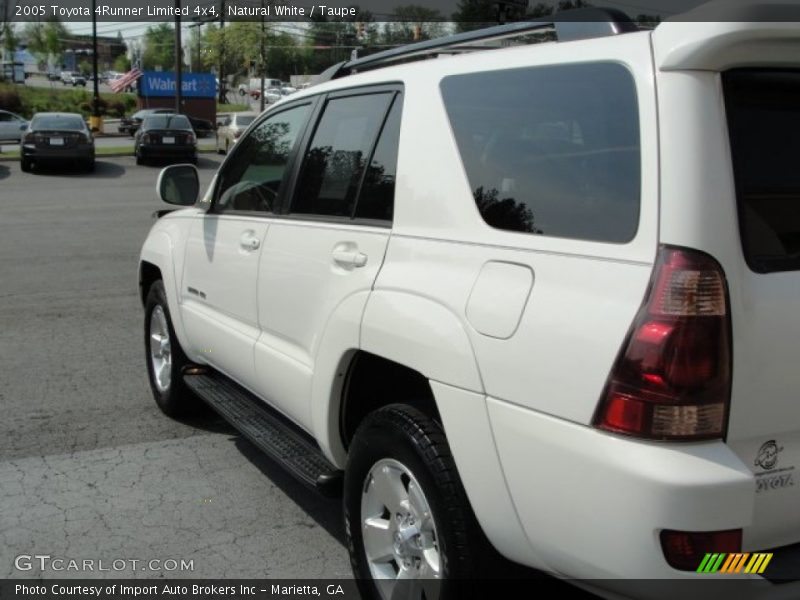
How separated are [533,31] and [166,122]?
25.2 m

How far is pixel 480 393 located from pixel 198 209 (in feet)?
9.26

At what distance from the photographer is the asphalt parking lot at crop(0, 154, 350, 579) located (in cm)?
363

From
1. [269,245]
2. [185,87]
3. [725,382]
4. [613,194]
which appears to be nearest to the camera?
[725,382]

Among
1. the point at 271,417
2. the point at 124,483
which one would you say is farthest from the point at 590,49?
the point at 124,483

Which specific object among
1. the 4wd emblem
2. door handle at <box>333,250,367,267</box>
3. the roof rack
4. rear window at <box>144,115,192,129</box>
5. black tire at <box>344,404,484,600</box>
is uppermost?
the roof rack

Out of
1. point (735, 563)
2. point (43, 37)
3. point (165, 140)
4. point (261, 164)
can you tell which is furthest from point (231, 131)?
point (43, 37)

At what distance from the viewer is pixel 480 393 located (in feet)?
7.86

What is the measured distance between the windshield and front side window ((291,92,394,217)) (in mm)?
21653

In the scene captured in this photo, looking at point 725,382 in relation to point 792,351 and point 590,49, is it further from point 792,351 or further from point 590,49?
point 590,49

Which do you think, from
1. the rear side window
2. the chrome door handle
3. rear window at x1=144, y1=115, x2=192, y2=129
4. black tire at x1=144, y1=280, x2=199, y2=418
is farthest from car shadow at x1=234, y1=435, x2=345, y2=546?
rear window at x1=144, y1=115, x2=192, y2=129

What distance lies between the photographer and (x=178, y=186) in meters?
4.93

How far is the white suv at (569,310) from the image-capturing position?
2.05m

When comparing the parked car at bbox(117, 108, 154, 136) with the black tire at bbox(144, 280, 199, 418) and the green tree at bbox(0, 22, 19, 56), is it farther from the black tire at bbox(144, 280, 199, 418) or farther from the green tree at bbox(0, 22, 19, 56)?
the black tire at bbox(144, 280, 199, 418)

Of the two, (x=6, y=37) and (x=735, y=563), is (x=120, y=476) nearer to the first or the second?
(x=735, y=563)
